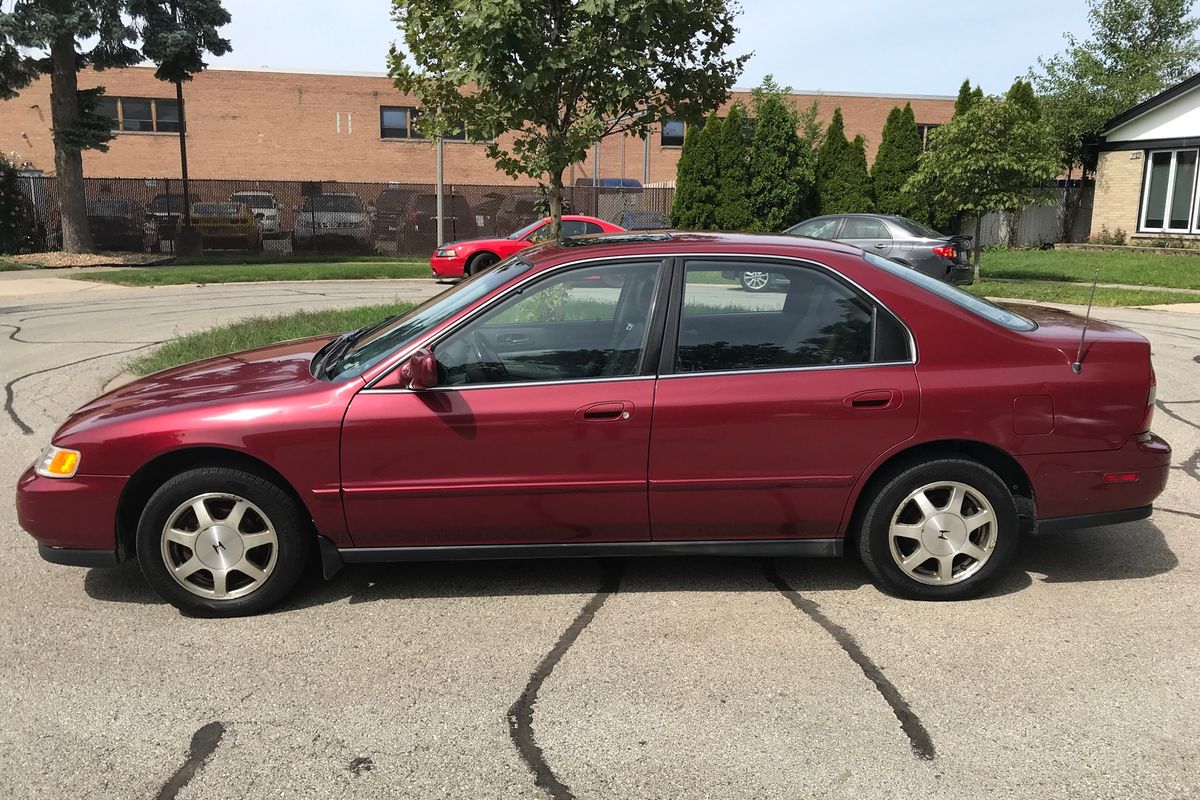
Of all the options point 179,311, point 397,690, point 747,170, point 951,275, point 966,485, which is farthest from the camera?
point 747,170

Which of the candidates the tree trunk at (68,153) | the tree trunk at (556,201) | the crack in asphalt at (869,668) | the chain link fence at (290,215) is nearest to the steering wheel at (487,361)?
the crack in asphalt at (869,668)

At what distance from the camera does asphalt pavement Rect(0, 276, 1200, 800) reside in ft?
9.68

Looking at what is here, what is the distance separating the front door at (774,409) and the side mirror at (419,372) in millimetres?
940

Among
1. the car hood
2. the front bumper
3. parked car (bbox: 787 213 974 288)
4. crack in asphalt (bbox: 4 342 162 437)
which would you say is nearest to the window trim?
the car hood

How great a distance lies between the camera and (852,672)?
359 cm

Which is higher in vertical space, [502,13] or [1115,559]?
[502,13]

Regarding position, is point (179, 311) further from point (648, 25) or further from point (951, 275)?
point (951, 275)

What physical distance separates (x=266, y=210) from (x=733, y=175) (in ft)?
43.9

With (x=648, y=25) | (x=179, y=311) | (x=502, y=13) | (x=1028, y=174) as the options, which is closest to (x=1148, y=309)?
(x=1028, y=174)

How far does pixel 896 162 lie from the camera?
27.2m

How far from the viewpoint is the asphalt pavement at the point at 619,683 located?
116 inches

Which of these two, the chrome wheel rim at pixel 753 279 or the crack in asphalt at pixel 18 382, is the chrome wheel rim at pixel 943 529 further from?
the crack in asphalt at pixel 18 382

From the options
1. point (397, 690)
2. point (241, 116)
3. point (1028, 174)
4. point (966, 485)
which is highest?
point (241, 116)

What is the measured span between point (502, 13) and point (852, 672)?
6108 millimetres
